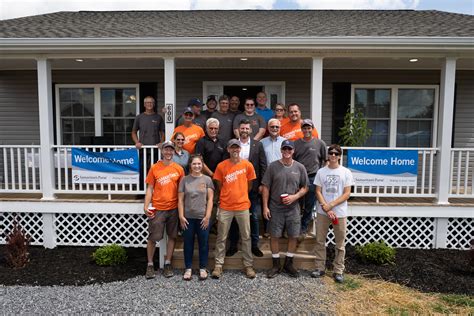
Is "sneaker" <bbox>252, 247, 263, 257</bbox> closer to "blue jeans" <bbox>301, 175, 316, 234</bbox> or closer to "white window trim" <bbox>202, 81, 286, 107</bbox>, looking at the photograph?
"blue jeans" <bbox>301, 175, 316, 234</bbox>

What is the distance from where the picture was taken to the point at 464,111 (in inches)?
286

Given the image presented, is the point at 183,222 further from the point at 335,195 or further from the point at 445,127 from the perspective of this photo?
the point at 445,127

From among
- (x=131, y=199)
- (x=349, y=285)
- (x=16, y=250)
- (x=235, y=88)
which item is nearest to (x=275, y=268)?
(x=349, y=285)

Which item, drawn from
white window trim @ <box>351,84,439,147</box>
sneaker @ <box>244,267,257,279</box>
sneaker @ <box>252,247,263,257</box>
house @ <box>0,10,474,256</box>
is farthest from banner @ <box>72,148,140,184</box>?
white window trim @ <box>351,84,439,147</box>

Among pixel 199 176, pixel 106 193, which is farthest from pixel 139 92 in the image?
pixel 199 176

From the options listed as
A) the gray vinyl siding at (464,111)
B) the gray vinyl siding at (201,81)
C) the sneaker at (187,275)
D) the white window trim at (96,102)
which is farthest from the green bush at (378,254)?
the white window trim at (96,102)

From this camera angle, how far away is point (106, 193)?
17.8ft

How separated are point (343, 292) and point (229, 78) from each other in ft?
16.1

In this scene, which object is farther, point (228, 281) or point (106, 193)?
point (106, 193)

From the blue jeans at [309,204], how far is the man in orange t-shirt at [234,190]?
0.86 meters

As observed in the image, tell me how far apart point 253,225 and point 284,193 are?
675mm

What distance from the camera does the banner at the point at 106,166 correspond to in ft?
17.5

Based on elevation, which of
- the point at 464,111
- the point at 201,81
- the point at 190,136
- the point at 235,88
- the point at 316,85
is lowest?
the point at 190,136

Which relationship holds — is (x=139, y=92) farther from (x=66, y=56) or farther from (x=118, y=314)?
(x=118, y=314)
